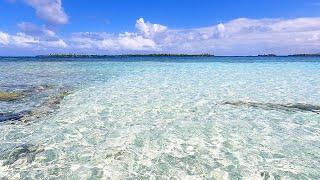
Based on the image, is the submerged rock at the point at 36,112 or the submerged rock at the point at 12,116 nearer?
the submerged rock at the point at 12,116

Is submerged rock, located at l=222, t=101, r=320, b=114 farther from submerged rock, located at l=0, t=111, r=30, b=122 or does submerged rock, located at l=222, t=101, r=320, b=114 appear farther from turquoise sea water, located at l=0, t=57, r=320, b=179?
submerged rock, located at l=0, t=111, r=30, b=122

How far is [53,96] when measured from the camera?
2100cm

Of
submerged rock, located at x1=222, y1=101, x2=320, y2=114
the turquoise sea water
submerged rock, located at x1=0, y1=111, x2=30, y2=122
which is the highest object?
submerged rock, located at x1=222, y1=101, x2=320, y2=114

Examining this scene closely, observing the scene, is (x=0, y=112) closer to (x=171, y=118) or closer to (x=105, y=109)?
(x=105, y=109)

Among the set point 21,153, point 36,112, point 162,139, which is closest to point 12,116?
point 36,112

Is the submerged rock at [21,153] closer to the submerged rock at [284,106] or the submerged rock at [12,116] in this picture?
the submerged rock at [12,116]

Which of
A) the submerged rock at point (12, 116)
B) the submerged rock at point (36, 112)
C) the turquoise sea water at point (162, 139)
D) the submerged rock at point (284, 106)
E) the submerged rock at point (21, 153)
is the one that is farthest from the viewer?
the submerged rock at point (284, 106)

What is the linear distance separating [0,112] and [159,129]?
7.56 m

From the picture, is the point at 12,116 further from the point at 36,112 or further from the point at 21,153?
the point at 21,153

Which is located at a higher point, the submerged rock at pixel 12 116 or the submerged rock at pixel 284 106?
the submerged rock at pixel 284 106

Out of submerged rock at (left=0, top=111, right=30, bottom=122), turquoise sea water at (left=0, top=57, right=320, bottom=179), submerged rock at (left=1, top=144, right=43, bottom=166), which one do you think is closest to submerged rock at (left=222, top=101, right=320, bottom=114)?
turquoise sea water at (left=0, top=57, right=320, bottom=179)

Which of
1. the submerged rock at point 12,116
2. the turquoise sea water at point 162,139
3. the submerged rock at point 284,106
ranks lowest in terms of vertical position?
the turquoise sea water at point 162,139

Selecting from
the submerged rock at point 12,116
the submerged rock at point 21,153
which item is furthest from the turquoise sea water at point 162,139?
the submerged rock at point 12,116

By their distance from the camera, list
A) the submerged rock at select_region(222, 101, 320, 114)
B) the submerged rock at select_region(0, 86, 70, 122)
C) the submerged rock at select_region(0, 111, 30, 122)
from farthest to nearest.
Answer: the submerged rock at select_region(222, 101, 320, 114) < the submerged rock at select_region(0, 86, 70, 122) < the submerged rock at select_region(0, 111, 30, 122)
